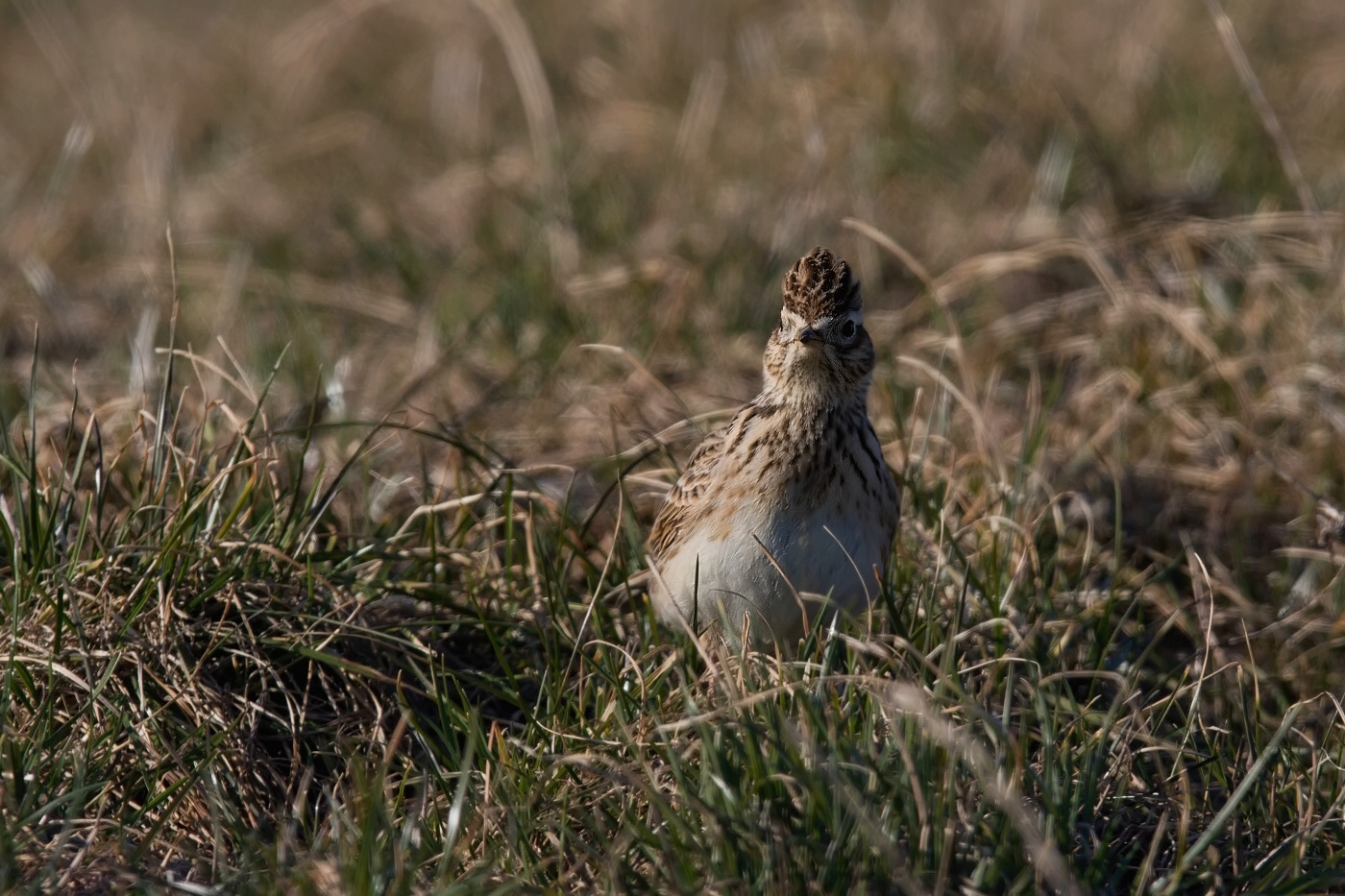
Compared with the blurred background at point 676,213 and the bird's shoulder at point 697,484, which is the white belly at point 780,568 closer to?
the bird's shoulder at point 697,484

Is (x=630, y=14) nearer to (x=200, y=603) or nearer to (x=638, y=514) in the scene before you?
(x=638, y=514)

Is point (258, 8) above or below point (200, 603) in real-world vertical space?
above

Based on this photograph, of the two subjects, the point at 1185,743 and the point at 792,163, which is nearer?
the point at 1185,743

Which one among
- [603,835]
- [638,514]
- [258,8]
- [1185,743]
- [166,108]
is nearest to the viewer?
[603,835]

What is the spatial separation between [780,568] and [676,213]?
14.1 feet

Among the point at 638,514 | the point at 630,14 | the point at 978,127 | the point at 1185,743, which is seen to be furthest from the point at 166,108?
A: the point at 1185,743

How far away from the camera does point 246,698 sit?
13.8 ft

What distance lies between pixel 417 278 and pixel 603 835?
505 centimetres

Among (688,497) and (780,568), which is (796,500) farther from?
(688,497)

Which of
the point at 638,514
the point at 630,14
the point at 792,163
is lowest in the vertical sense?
the point at 638,514

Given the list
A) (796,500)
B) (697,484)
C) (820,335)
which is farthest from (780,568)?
(820,335)

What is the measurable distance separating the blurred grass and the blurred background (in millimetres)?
39

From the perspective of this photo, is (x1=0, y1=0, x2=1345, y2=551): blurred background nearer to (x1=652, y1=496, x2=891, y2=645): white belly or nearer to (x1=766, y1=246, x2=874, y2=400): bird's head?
(x1=766, y1=246, x2=874, y2=400): bird's head

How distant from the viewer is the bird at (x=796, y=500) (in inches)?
174
